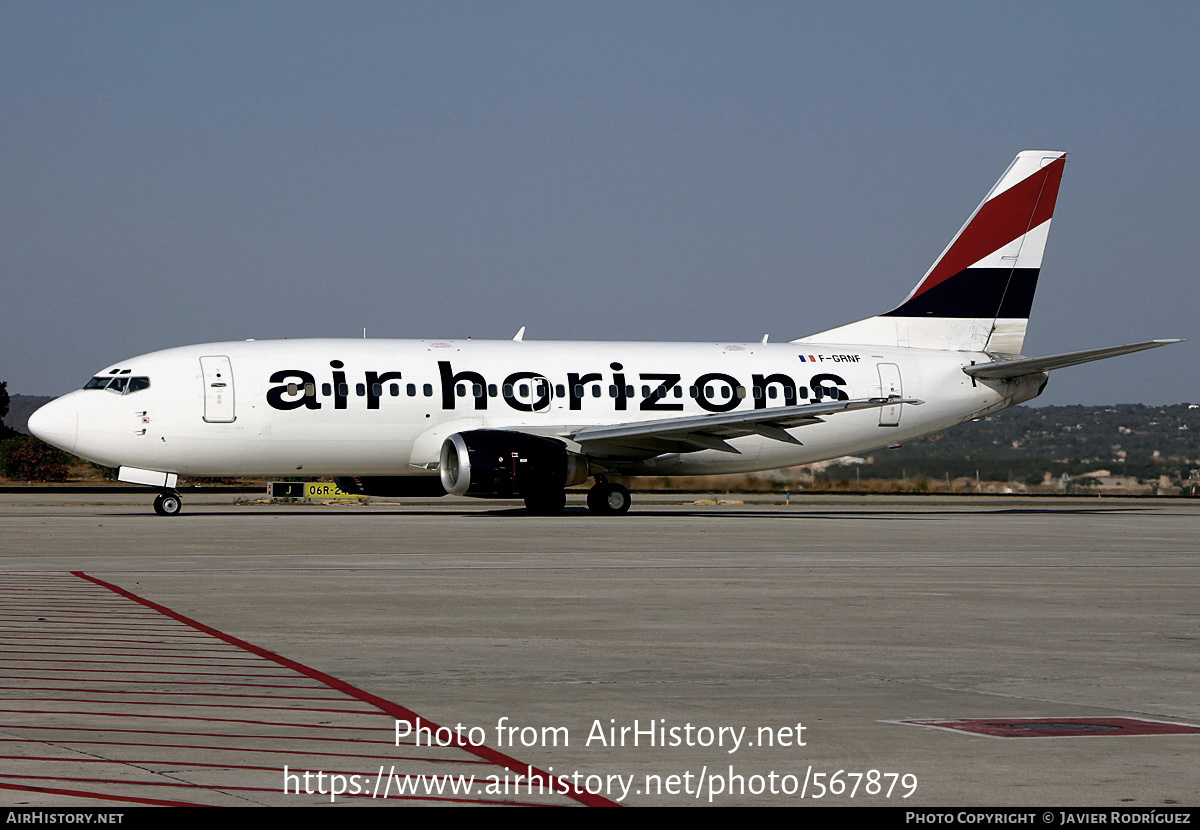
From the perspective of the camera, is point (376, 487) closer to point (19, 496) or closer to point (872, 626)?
point (19, 496)

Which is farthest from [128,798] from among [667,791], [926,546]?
[926,546]

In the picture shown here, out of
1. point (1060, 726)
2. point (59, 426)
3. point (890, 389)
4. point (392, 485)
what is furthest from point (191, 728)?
point (890, 389)

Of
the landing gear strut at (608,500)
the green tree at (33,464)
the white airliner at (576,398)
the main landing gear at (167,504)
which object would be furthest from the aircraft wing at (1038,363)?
the green tree at (33,464)

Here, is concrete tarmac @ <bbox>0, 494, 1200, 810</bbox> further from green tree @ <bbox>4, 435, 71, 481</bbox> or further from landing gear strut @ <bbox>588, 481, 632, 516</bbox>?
green tree @ <bbox>4, 435, 71, 481</bbox>

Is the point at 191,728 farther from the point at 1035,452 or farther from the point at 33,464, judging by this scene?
the point at 33,464

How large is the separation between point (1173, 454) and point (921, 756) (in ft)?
224

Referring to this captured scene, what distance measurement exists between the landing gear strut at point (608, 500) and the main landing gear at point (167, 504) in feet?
32.1

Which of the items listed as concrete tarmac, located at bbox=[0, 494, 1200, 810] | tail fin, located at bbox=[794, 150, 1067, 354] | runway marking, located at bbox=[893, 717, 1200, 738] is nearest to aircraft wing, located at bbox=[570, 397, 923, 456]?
concrete tarmac, located at bbox=[0, 494, 1200, 810]

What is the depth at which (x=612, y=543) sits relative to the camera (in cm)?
2428

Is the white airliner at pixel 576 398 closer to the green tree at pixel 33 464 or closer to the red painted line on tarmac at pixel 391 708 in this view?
the red painted line on tarmac at pixel 391 708

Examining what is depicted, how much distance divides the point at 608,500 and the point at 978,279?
12.8 m

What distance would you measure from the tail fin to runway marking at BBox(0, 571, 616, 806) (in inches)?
1180

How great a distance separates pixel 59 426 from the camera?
31.4 metres

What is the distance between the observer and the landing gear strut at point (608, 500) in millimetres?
34469
